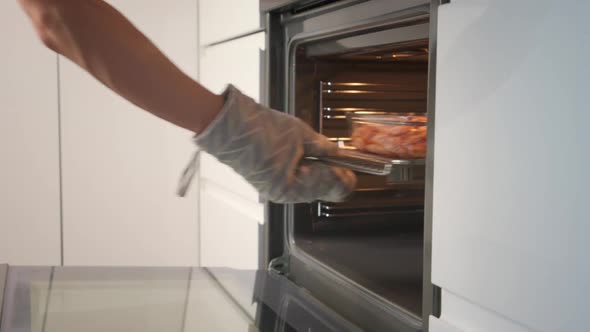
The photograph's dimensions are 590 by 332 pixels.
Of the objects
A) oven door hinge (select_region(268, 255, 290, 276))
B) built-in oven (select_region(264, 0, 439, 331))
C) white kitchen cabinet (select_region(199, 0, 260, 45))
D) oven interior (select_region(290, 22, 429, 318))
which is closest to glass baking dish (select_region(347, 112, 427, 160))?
built-in oven (select_region(264, 0, 439, 331))

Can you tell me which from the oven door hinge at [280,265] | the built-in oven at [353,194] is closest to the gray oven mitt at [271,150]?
the built-in oven at [353,194]

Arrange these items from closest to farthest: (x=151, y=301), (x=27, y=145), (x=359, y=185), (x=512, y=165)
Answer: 1. (x=512, y=165)
2. (x=151, y=301)
3. (x=359, y=185)
4. (x=27, y=145)

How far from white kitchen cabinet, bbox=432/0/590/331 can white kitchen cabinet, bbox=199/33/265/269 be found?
2.03 ft

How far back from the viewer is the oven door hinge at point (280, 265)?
113 centimetres

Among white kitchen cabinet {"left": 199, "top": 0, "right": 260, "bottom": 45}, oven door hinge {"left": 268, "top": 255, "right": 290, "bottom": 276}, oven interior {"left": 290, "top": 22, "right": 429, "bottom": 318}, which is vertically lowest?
oven door hinge {"left": 268, "top": 255, "right": 290, "bottom": 276}

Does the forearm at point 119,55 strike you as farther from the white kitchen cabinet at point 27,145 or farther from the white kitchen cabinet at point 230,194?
the white kitchen cabinet at point 27,145

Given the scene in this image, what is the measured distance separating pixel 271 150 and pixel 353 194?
14.5 inches

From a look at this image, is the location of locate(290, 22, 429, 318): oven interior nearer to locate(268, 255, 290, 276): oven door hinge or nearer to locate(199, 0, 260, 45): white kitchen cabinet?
locate(268, 255, 290, 276): oven door hinge

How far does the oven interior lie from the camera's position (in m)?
1.05

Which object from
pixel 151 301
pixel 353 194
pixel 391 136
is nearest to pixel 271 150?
pixel 391 136

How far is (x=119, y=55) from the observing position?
2.15ft

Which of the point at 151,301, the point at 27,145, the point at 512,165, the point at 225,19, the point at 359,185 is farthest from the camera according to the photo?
the point at 27,145

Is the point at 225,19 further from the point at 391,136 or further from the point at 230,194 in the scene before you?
the point at 391,136

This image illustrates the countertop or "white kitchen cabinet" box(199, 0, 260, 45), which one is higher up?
"white kitchen cabinet" box(199, 0, 260, 45)
